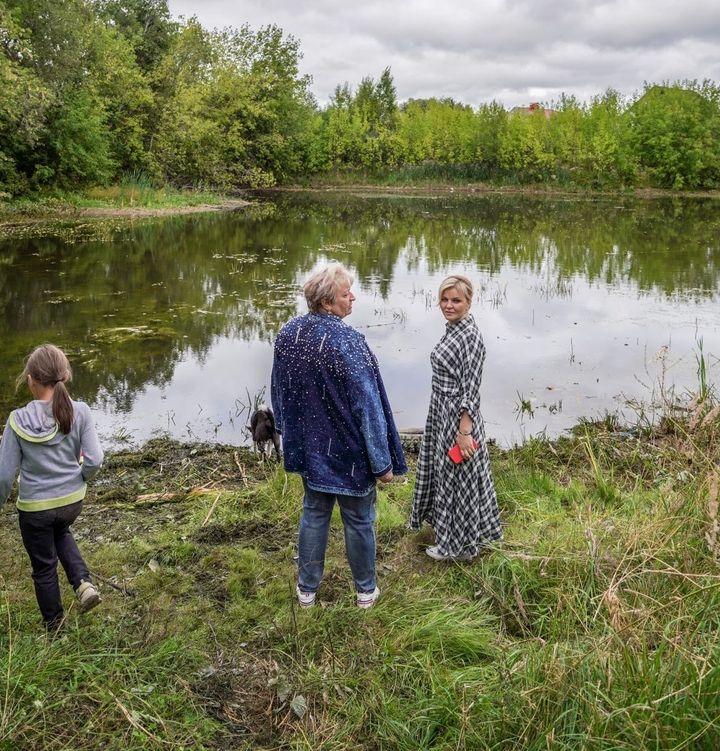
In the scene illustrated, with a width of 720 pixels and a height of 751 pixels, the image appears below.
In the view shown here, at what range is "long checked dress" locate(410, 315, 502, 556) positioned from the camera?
3744 mm

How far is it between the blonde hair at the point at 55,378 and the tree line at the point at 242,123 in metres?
19.1

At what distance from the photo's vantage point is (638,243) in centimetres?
2003

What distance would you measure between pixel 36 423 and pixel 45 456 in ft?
0.55

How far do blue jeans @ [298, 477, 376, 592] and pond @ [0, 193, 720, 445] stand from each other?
2.72 metres

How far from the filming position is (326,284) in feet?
10.4

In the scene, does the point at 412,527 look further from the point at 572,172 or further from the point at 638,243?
the point at 572,172

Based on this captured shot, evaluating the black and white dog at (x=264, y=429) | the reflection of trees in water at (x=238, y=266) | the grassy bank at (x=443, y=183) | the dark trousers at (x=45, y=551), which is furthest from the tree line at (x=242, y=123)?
the dark trousers at (x=45, y=551)

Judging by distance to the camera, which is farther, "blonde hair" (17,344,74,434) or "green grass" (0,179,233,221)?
"green grass" (0,179,233,221)

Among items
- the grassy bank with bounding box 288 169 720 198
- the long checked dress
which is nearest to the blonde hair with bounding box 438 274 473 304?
the long checked dress

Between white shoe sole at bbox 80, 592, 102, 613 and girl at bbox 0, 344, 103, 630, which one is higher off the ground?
girl at bbox 0, 344, 103, 630

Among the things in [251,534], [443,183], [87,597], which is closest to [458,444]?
[251,534]

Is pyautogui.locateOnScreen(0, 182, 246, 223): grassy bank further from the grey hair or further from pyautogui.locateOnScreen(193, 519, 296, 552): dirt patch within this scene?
the grey hair

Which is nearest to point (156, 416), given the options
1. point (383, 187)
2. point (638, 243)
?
point (638, 243)

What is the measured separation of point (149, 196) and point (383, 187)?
96.6 feet
